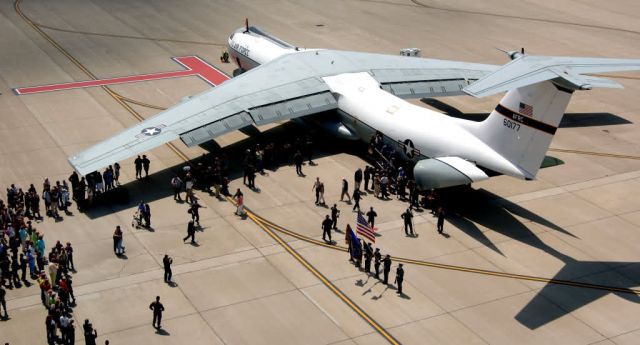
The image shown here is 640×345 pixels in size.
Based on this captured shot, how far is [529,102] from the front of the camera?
3494cm

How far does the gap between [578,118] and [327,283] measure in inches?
1021

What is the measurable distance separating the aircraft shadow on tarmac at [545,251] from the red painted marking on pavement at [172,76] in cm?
2268

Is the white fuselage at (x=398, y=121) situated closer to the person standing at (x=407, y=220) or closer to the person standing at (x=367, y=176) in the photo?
the person standing at (x=367, y=176)

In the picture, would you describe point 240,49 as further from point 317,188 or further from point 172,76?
point 317,188

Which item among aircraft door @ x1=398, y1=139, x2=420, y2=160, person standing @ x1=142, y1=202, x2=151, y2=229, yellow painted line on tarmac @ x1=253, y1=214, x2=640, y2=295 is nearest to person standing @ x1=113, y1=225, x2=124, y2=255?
person standing @ x1=142, y1=202, x2=151, y2=229

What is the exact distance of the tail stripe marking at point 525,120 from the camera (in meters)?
34.6

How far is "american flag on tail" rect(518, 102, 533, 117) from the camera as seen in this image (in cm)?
3503

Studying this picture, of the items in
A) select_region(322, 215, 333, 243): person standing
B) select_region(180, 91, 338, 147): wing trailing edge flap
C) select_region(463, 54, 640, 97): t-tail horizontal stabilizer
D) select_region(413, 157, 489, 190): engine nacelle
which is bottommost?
select_region(322, 215, 333, 243): person standing

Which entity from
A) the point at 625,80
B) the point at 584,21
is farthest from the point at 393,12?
the point at 625,80

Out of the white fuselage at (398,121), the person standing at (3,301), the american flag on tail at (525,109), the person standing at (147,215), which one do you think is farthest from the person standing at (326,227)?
the person standing at (3,301)

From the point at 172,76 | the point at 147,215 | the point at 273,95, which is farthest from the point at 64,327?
the point at 172,76

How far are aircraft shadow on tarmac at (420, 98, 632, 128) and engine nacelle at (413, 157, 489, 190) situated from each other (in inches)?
569

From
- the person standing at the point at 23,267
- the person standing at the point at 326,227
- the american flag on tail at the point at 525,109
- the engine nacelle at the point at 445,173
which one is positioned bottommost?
the person standing at the point at 23,267

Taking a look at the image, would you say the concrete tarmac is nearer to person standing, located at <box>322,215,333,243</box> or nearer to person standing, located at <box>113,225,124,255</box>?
person standing, located at <box>113,225,124,255</box>
